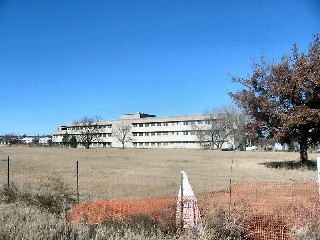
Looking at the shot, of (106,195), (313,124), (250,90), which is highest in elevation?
(250,90)

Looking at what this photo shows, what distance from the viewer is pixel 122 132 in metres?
148

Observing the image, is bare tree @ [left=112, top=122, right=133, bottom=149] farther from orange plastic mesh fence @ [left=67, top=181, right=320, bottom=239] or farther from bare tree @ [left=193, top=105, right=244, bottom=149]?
orange plastic mesh fence @ [left=67, top=181, right=320, bottom=239]

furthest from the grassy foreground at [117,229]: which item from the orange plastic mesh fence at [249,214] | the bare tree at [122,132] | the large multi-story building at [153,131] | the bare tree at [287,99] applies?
the bare tree at [122,132]

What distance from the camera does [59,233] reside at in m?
6.40

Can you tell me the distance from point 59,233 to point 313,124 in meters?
24.4

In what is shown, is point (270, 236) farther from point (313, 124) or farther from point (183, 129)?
point (183, 129)

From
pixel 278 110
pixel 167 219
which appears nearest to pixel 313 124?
pixel 278 110

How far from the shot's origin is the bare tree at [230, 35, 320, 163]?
27.1 metres

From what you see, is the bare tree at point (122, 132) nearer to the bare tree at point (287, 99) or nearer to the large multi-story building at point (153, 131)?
the large multi-story building at point (153, 131)

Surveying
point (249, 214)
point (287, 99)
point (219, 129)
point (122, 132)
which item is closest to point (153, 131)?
point (122, 132)

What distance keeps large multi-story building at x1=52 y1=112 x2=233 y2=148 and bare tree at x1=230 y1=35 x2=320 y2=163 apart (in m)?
97.7

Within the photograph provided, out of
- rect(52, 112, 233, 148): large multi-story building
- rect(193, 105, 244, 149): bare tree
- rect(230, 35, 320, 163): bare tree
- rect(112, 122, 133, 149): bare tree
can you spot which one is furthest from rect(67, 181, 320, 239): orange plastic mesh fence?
rect(112, 122, 133, 149): bare tree

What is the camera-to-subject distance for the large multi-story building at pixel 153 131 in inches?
5384

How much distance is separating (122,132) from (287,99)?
122 m
